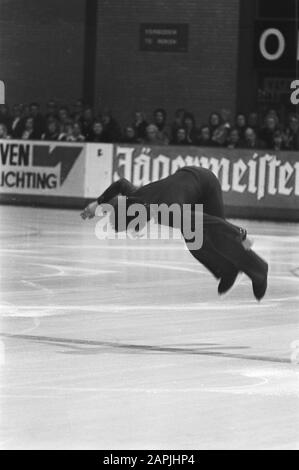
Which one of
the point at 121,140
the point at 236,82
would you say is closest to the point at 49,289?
the point at 121,140

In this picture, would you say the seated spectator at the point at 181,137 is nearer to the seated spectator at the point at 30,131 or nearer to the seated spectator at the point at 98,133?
the seated spectator at the point at 98,133

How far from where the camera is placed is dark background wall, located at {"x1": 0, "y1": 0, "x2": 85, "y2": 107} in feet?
118

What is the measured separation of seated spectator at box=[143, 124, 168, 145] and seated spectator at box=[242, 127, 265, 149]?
173 centimetres

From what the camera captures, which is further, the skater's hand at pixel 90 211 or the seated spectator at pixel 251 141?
the seated spectator at pixel 251 141

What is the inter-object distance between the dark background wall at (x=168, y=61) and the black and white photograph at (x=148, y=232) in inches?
1.8

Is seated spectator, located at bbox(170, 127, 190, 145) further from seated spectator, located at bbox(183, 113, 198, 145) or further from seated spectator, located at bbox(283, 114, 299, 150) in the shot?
seated spectator, located at bbox(283, 114, 299, 150)

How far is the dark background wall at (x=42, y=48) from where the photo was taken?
36031 mm

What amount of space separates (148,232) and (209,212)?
10.1 m

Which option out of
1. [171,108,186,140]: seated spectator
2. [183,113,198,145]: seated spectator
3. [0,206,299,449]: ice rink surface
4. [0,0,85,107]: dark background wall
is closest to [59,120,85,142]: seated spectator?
[171,108,186,140]: seated spectator

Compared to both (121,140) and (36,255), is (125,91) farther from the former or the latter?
(36,255)

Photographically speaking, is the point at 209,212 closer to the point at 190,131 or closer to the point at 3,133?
the point at 190,131

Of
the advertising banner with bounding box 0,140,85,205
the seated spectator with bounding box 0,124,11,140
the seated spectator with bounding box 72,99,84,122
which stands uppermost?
the seated spectator with bounding box 72,99,84,122

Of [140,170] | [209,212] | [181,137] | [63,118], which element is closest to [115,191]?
[209,212]

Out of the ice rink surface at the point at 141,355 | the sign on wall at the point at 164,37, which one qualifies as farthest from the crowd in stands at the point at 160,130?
the ice rink surface at the point at 141,355
